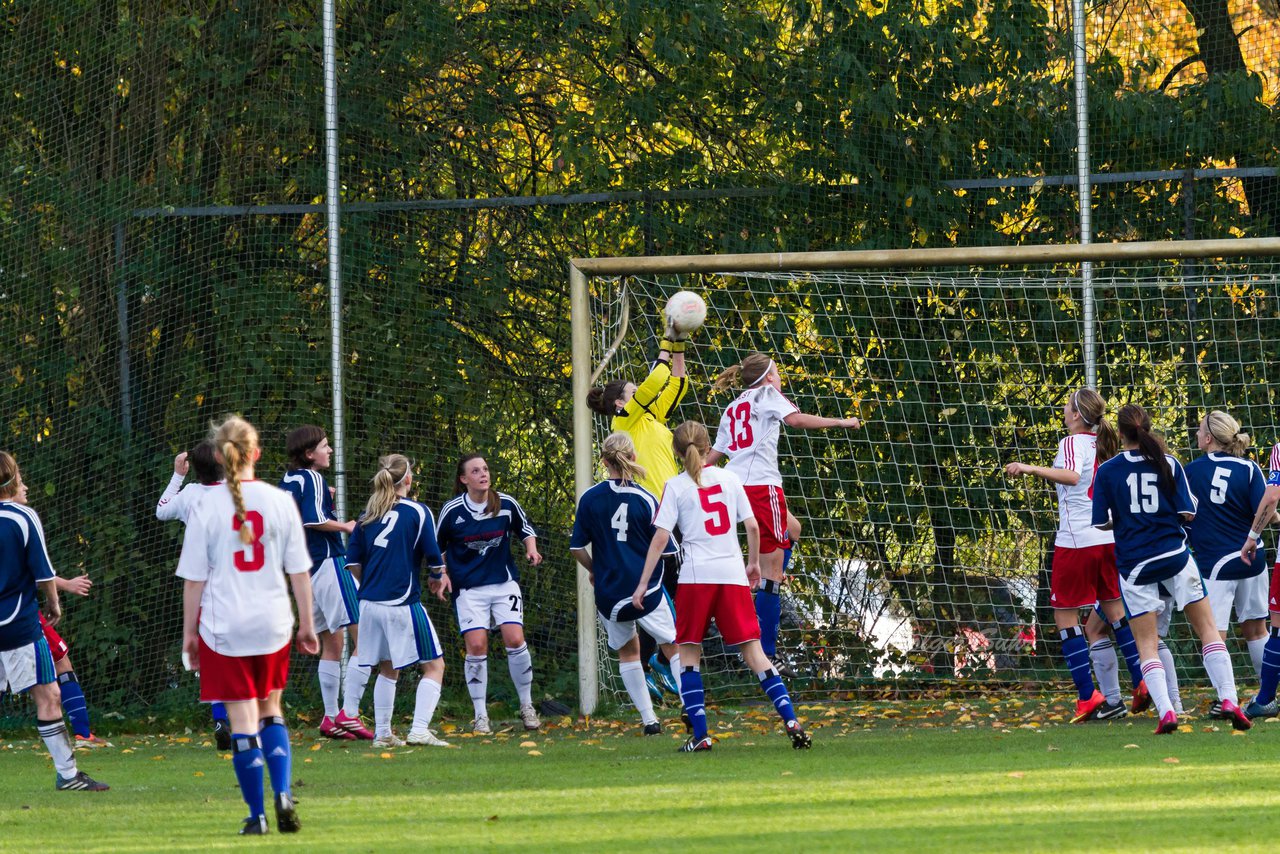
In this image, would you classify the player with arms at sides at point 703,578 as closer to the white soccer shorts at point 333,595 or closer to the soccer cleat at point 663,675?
the soccer cleat at point 663,675

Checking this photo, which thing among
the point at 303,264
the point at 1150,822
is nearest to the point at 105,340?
the point at 303,264

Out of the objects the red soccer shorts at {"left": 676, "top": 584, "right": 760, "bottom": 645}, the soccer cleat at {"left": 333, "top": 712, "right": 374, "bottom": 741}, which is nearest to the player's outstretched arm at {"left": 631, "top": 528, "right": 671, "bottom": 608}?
the red soccer shorts at {"left": 676, "top": 584, "right": 760, "bottom": 645}

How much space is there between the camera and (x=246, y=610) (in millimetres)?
5875

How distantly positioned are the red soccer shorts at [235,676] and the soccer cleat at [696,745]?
9.00 ft

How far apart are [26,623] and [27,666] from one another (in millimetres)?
205

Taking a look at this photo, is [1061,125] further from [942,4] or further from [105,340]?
[105,340]

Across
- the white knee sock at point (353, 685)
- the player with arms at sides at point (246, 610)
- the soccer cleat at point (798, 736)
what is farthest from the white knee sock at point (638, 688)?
the player with arms at sides at point (246, 610)

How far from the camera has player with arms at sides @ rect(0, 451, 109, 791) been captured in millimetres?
7539

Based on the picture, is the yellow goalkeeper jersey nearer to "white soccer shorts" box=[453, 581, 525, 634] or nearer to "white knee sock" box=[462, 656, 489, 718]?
"white soccer shorts" box=[453, 581, 525, 634]

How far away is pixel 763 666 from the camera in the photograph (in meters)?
8.09

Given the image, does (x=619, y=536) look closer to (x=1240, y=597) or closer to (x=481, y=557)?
(x=481, y=557)

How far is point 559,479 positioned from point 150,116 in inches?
157

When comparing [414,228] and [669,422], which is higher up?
[414,228]

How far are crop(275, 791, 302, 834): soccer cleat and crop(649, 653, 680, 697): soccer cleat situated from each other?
414 centimetres
